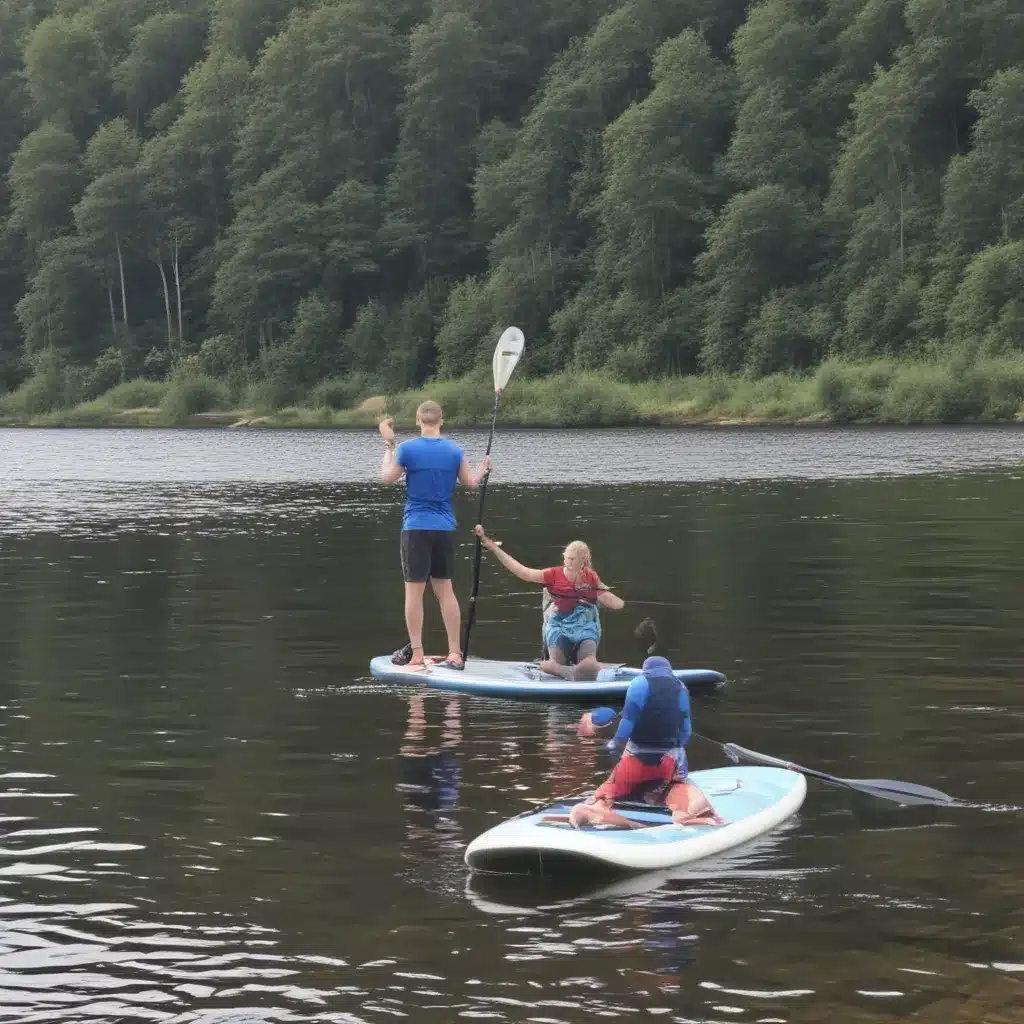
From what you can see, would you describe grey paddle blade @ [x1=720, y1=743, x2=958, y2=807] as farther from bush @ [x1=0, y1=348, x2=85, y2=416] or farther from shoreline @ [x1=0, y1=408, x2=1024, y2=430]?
bush @ [x1=0, y1=348, x2=85, y2=416]

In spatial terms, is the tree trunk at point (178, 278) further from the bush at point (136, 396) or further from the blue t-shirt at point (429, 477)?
the blue t-shirt at point (429, 477)

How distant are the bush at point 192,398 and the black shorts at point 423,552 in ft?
266

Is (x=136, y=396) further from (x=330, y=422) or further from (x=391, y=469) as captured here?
(x=391, y=469)

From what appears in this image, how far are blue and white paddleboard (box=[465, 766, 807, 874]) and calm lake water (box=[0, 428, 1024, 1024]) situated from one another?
0.43 feet

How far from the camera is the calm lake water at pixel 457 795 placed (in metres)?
7.13

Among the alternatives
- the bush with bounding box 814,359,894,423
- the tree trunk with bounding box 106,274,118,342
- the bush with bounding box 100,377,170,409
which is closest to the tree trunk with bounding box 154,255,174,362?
the tree trunk with bounding box 106,274,118,342

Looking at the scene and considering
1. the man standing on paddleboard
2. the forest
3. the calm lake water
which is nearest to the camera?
the calm lake water

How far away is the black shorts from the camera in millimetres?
14141

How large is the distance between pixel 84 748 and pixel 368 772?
2.12 metres

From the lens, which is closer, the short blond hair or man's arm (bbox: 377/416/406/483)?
man's arm (bbox: 377/416/406/483)

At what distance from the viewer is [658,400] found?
79.9m

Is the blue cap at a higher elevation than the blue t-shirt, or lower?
lower

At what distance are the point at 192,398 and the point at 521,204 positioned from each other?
64.6 ft

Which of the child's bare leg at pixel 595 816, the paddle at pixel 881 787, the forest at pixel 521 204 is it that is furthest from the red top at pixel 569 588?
the forest at pixel 521 204
